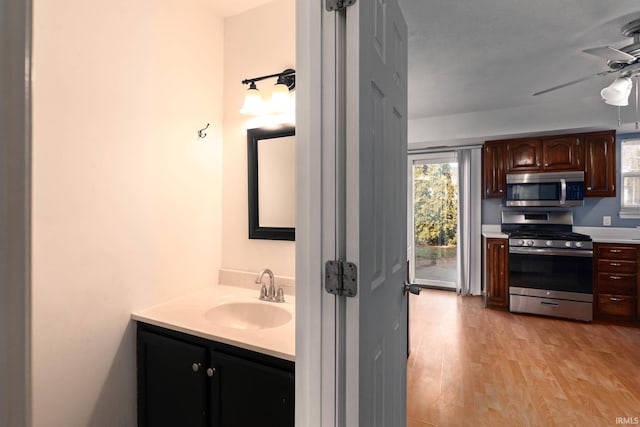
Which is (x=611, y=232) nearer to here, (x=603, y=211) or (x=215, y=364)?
(x=603, y=211)

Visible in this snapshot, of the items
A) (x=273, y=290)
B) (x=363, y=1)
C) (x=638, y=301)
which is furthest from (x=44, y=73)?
(x=638, y=301)

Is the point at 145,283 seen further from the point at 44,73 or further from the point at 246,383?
the point at 44,73

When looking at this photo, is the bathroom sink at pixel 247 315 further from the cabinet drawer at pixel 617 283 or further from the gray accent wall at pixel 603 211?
the gray accent wall at pixel 603 211

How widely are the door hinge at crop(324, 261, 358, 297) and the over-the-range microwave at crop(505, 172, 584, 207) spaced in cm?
Answer: 414

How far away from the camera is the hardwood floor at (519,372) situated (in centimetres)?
204

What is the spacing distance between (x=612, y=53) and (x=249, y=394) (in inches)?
110

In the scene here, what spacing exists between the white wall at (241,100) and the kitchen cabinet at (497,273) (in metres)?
3.29

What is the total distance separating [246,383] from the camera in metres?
1.26

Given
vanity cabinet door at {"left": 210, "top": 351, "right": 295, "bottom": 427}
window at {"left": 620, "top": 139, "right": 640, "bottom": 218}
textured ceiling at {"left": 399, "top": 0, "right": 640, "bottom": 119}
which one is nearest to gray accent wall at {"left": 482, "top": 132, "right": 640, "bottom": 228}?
window at {"left": 620, "top": 139, "right": 640, "bottom": 218}

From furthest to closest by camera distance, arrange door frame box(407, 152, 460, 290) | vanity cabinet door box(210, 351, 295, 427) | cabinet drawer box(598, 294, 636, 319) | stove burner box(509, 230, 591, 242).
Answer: door frame box(407, 152, 460, 290) → stove burner box(509, 230, 591, 242) → cabinet drawer box(598, 294, 636, 319) → vanity cabinet door box(210, 351, 295, 427)

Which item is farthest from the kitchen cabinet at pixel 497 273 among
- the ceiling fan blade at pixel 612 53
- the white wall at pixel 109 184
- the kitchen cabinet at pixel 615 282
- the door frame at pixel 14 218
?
the door frame at pixel 14 218

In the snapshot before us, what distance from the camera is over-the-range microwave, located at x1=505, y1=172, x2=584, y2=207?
154 inches

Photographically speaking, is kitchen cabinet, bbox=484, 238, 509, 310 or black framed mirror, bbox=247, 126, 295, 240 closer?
black framed mirror, bbox=247, 126, 295, 240

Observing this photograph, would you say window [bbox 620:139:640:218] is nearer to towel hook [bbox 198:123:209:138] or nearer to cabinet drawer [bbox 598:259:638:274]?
cabinet drawer [bbox 598:259:638:274]
